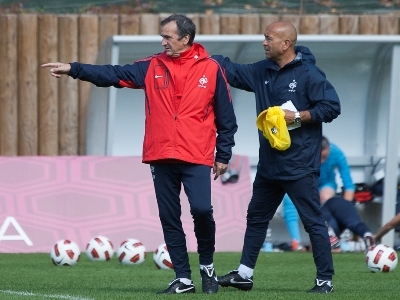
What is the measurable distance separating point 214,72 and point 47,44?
8.21m

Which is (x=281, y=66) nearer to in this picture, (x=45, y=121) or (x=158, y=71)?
(x=158, y=71)

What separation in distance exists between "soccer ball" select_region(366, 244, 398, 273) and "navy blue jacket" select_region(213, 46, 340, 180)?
8.34 ft

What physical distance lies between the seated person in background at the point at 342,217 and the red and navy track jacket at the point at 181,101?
227 inches

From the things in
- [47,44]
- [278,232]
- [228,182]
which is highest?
[47,44]

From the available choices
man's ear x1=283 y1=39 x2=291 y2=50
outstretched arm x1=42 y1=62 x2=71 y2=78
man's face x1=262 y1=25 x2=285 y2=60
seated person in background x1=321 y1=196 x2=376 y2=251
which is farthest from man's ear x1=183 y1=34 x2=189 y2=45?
seated person in background x1=321 y1=196 x2=376 y2=251

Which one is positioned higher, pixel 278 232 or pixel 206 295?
pixel 206 295

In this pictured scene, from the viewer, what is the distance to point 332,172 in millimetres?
13648

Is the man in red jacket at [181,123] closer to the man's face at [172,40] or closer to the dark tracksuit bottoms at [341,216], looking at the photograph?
the man's face at [172,40]

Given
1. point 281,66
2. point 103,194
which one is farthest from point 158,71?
point 103,194

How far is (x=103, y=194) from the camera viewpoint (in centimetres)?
1290

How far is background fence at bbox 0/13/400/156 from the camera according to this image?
15203mm

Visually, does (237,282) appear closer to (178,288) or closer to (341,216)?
(178,288)

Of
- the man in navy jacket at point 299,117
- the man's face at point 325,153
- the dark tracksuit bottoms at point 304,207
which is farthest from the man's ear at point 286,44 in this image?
the man's face at point 325,153

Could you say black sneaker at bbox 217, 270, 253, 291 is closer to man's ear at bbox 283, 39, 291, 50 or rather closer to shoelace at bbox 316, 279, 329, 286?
shoelace at bbox 316, 279, 329, 286
